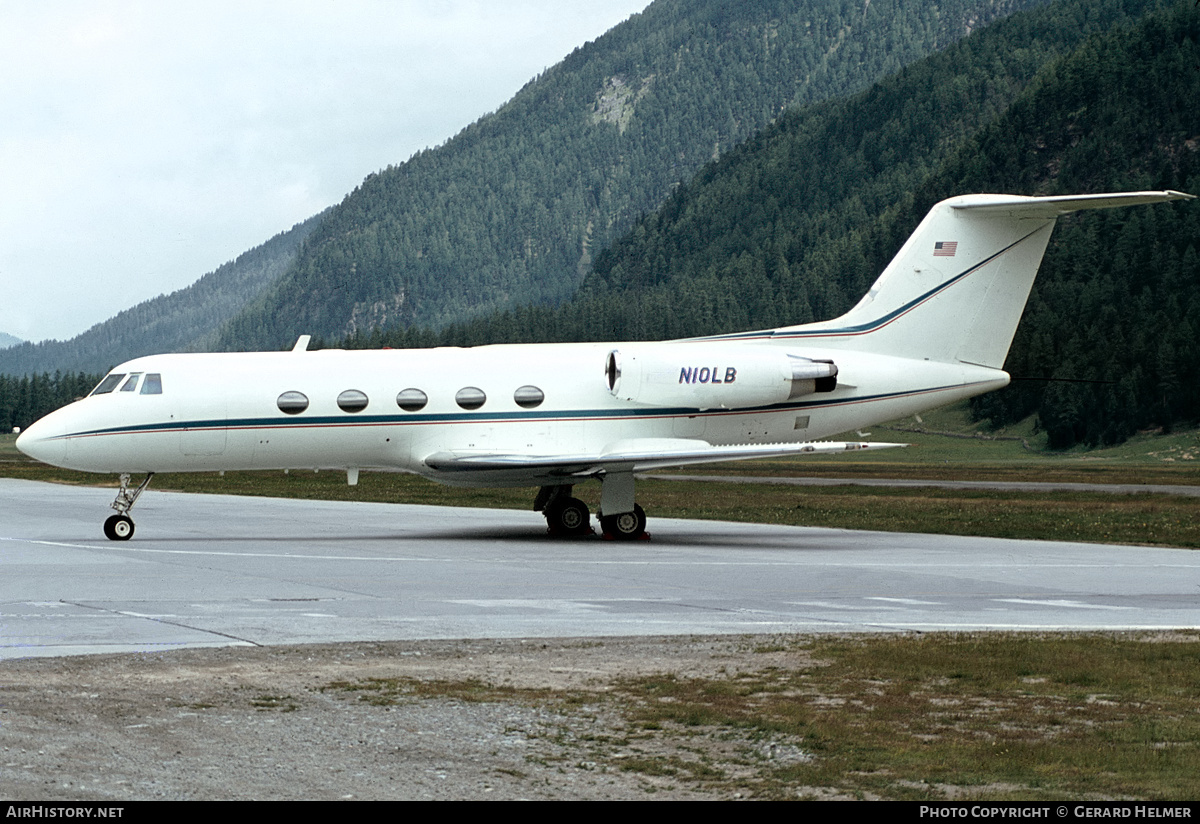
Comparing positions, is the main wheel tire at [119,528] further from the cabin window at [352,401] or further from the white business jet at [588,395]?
the cabin window at [352,401]

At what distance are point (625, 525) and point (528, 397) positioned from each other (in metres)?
3.08

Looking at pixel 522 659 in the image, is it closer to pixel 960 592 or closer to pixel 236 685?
pixel 236 685

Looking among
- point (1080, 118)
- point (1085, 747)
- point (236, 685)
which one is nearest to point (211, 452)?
point (236, 685)

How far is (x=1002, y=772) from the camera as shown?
7836 mm

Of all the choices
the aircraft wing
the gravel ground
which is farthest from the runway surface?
the gravel ground

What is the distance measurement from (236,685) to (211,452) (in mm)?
16018

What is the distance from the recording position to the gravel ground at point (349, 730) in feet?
24.4

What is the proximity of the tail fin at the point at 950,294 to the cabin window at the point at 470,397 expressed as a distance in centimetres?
641

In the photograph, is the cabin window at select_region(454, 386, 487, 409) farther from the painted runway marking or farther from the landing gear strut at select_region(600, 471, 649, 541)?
the painted runway marking

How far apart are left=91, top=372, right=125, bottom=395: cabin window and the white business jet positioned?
3cm

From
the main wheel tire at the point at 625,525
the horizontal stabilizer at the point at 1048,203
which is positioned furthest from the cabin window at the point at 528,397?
the horizontal stabilizer at the point at 1048,203

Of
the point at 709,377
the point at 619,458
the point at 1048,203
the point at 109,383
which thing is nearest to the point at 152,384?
the point at 109,383

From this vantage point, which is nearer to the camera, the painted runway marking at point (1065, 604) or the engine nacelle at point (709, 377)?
the painted runway marking at point (1065, 604)
